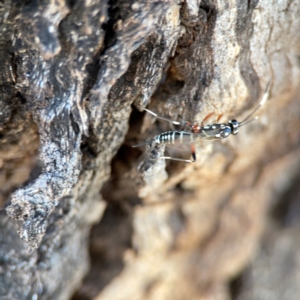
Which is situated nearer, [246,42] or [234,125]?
[246,42]

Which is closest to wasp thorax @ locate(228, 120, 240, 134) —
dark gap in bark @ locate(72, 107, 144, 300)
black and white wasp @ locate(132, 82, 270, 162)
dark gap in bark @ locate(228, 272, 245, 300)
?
black and white wasp @ locate(132, 82, 270, 162)

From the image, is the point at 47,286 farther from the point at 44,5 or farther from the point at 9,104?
the point at 44,5

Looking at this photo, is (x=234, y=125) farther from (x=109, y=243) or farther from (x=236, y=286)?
(x=236, y=286)

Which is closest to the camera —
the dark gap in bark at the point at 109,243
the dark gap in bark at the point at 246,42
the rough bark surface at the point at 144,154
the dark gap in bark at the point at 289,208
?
the rough bark surface at the point at 144,154

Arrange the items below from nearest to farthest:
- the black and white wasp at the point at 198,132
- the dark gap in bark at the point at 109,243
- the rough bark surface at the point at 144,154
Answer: the rough bark surface at the point at 144,154, the black and white wasp at the point at 198,132, the dark gap in bark at the point at 109,243

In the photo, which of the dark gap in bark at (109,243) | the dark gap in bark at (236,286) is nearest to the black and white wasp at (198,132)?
the dark gap in bark at (109,243)

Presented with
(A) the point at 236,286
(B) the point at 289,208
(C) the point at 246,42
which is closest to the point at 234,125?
(C) the point at 246,42

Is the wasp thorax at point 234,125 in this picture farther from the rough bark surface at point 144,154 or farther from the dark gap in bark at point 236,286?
the dark gap in bark at point 236,286

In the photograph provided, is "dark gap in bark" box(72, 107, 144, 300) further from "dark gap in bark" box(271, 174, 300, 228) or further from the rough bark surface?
"dark gap in bark" box(271, 174, 300, 228)

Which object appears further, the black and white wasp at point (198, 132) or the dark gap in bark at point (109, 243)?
the dark gap in bark at point (109, 243)
